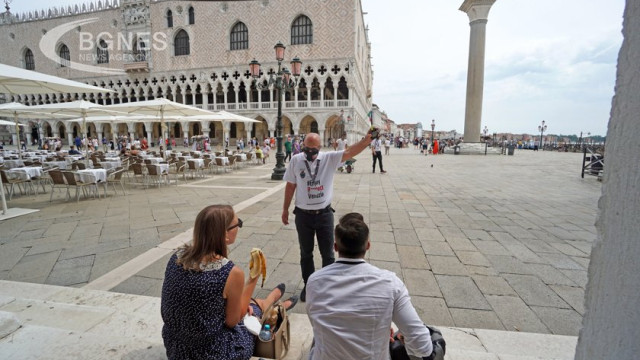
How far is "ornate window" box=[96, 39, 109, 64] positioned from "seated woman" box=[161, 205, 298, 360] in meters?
48.1

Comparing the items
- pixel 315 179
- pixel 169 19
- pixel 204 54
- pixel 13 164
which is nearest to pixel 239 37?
pixel 204 54

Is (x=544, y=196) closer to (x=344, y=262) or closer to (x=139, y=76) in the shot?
(x=344, y=262)

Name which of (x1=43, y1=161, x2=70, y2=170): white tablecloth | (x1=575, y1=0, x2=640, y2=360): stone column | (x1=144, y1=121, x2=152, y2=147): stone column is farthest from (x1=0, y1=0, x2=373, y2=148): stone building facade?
(x1=575, y1=0, x2=640, y2=360): stone column

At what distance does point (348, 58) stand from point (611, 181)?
31.3 metres

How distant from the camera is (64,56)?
4138cm

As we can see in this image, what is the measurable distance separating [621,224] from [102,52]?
168 feet

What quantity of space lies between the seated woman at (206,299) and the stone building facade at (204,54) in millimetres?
28372

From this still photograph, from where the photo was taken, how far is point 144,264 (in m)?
3.35

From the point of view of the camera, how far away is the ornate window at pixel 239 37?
33250mm

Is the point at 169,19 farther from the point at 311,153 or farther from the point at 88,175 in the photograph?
the point at 311,153

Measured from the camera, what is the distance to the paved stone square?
8.68 ft

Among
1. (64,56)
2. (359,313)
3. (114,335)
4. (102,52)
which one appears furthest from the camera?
(64,56)

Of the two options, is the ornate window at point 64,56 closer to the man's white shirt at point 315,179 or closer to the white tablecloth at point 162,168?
the white tablecloth at point 162,168

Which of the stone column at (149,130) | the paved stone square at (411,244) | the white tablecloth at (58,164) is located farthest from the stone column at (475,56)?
the stone column at (149,130)
